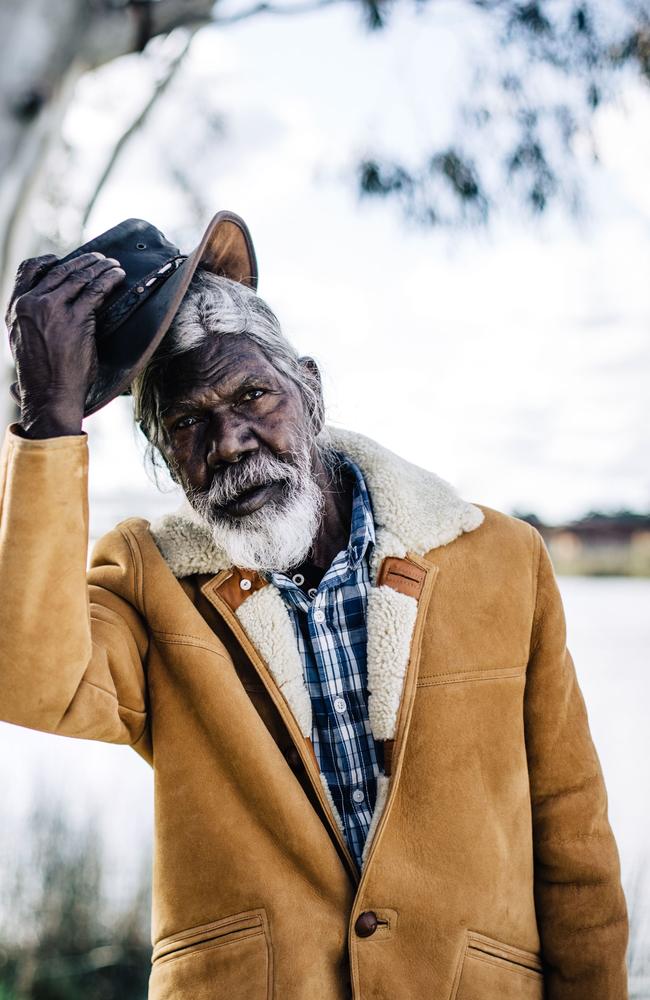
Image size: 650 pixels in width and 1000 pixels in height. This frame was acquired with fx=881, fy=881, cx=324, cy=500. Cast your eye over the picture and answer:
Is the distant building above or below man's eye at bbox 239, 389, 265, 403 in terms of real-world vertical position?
below

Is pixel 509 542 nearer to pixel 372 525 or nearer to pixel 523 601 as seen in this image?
pixel 523 601

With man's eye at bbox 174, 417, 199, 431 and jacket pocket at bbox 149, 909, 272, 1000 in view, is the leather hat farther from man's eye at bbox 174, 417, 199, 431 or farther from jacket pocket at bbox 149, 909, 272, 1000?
jacket pocket at bbox 149, 909, 272, 1000

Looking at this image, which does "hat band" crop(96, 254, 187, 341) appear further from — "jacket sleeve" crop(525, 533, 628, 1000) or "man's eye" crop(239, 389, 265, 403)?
"jacket sleeve" crop(525, 533, 628, 1000)

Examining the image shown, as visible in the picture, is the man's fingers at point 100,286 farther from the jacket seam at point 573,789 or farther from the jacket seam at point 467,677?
the jacket seam at point 573,789

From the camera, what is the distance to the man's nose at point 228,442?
2.08 metres

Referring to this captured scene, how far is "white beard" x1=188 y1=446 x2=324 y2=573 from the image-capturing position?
208 centimetres

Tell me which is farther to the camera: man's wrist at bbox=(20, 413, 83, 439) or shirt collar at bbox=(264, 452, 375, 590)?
shirt collar at bbox=(264, 452, 375, 590)

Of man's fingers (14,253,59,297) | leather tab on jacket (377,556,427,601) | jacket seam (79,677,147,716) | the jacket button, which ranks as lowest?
the jacket button

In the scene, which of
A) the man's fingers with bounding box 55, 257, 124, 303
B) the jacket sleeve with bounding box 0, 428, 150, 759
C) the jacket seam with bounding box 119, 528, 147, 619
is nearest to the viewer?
the jacket sleeve with bounding box 0, 428, 150, 759

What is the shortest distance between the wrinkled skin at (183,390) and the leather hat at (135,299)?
44 millimetres

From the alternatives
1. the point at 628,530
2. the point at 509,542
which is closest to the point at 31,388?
the point at 509,542

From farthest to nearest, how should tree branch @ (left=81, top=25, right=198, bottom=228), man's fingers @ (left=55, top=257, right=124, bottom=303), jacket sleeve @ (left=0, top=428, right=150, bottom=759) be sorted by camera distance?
tree branch @ (left=81, top=25, right=198, bottom=228), man's fingers @ (left=55, top=257, right=124, bottom=303), jacket sleeve @ (left=0, top=428, right=150, bottom=759)

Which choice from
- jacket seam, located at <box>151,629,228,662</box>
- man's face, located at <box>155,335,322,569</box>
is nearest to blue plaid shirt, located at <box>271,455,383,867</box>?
man's face, located at <box>155,335,322,569</box>

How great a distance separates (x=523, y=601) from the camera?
82.6 inches
